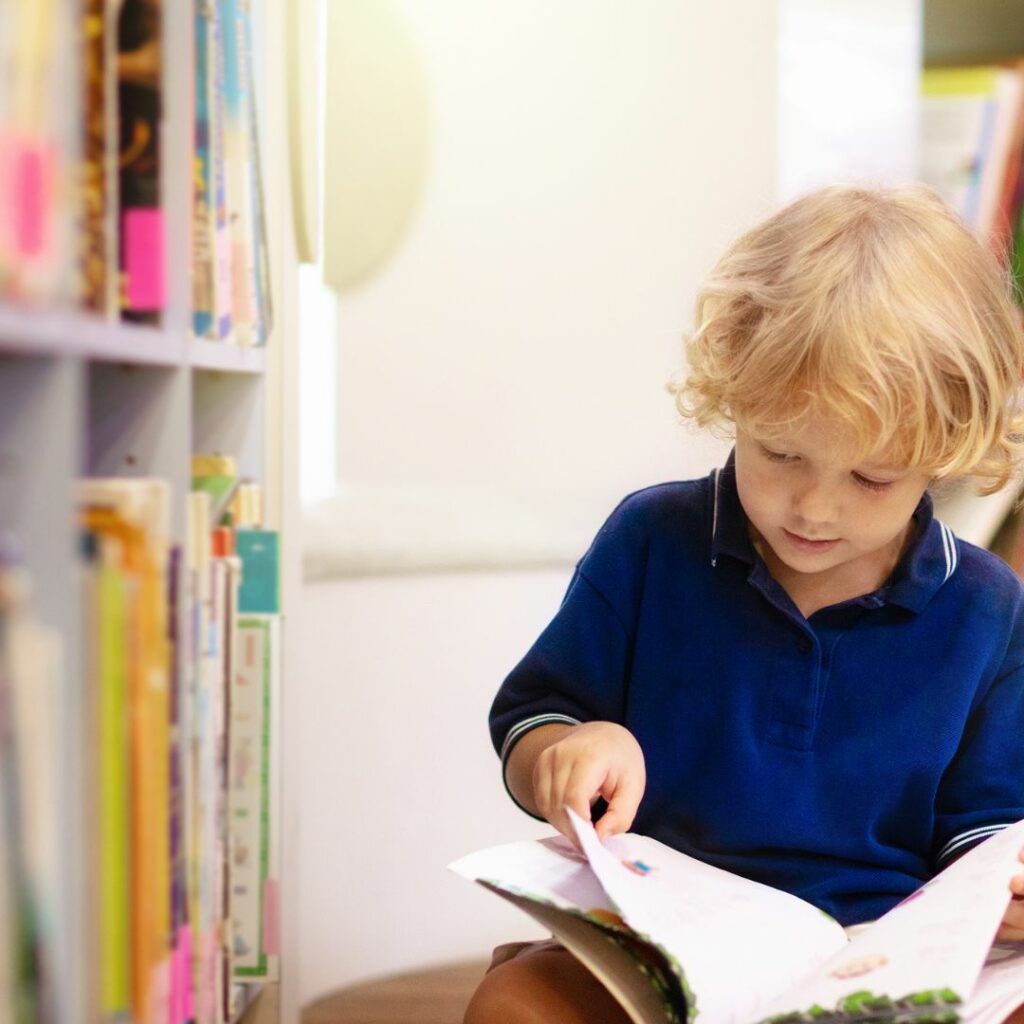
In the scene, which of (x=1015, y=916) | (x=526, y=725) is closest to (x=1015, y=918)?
(x=1015, y=916)

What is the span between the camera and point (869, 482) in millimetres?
883

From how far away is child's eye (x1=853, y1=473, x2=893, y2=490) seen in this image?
0.88 meters

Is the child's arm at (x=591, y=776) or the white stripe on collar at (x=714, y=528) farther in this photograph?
the white stripe on collar at (x=714, y=528)

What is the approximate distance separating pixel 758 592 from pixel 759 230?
26 cm

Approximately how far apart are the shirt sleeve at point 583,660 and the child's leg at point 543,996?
162mm

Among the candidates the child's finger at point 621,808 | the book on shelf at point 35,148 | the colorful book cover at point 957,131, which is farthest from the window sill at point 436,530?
the book on shelf at point 35,148

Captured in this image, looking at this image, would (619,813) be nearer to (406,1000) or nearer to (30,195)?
(30,195)

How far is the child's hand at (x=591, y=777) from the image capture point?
33.0 inches

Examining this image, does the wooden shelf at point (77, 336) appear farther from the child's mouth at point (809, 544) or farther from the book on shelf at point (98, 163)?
the child's mouth at point (809, 544)

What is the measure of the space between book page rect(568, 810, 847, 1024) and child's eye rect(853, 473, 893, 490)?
261 mm

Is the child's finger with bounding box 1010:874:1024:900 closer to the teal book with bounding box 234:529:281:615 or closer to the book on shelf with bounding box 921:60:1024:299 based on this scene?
the teal book with bounding box 234:529:281:615

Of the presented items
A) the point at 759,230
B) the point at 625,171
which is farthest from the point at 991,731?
the point at 625,171

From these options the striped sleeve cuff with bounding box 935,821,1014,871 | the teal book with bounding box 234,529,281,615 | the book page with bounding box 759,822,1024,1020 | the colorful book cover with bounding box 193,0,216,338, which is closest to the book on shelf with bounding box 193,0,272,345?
the colorful book cover with bounding box 193,0,216,338

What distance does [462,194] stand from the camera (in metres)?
1.47
